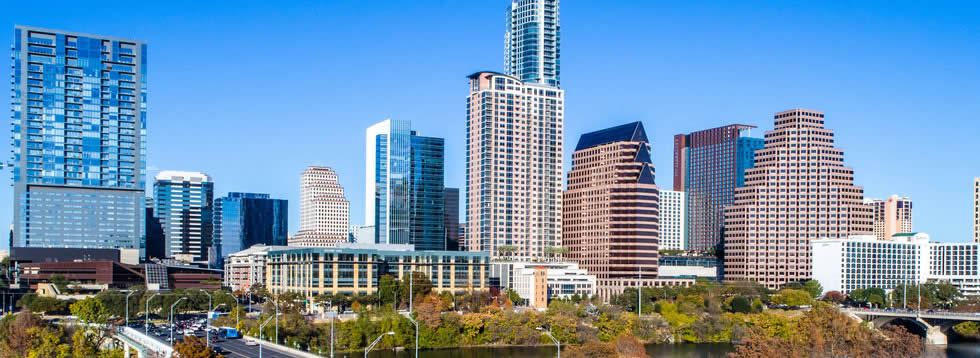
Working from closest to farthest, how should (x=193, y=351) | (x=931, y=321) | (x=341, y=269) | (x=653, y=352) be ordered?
(x=193, y=351) → (x=653, y=352) → (x=931, y=321) → (x=341, y=269)

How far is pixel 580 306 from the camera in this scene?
174 m

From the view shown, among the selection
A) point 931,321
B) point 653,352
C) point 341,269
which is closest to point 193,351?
point 653,352

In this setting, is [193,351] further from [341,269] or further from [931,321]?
[931,321]

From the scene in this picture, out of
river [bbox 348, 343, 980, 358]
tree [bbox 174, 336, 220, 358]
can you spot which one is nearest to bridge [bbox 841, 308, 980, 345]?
river [bbox 348, 343, 980, 358]

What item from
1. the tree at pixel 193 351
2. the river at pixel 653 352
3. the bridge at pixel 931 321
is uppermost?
the tree at pixel 193 351

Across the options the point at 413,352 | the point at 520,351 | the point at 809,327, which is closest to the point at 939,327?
the point at 809,327

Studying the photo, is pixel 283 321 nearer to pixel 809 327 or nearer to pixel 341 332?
pixel 341 332

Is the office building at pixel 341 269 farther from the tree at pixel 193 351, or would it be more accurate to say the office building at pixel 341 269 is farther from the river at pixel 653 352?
the tree at pixel 193 351

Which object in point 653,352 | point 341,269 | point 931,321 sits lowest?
point 653,352

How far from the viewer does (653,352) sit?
472 ft

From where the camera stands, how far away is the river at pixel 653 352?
135250mm

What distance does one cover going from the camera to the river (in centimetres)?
13525

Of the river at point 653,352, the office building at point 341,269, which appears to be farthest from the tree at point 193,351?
the office building at point 341,269

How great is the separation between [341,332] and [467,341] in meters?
19.4
